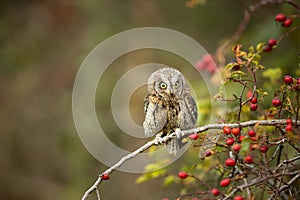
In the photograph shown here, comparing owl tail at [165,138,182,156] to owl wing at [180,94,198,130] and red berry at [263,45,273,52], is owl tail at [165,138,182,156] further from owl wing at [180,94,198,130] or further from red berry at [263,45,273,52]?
red berry at [263,45,273,52]

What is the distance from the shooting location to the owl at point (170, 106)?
3.08 metres

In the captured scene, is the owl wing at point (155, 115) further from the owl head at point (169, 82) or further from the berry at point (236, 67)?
the berry at point (236, 67)

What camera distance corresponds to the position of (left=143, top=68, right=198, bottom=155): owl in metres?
3.08

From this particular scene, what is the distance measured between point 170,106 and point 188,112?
0.38ft

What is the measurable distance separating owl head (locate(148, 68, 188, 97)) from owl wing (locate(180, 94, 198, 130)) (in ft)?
0.26

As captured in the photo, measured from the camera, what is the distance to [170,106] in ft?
10.4

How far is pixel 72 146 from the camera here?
22.6 feet

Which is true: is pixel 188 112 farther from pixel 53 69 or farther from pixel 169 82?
pixel 53 69

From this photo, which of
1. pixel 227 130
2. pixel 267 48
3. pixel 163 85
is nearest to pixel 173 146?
pixel 163 85

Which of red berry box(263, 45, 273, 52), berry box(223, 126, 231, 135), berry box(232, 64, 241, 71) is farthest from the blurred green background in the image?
berry box(223, 126, 231, 135)

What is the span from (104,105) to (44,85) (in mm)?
1105

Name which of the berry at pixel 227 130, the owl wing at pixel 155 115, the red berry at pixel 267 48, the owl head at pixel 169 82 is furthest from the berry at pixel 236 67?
the owl wing at pixel 155 115

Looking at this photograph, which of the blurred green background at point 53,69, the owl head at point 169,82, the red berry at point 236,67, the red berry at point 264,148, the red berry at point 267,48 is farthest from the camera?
the blurred green background at point 53,69

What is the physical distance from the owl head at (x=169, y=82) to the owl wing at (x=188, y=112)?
0.08 meters
